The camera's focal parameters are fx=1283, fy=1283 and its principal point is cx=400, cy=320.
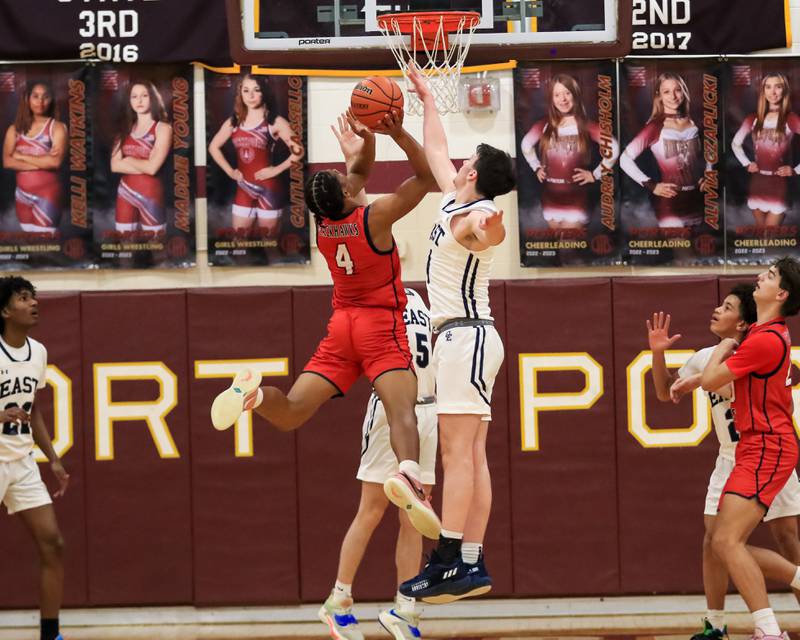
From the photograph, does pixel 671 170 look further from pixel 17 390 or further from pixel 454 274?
pixel 17 390

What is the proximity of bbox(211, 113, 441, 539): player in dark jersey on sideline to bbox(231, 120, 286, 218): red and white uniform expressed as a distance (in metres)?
2.42

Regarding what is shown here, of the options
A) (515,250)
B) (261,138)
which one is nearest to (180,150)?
(261,138)

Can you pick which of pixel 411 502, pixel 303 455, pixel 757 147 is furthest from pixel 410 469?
pixel 757 147

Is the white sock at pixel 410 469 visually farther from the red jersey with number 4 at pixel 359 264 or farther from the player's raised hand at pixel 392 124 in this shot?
the player's raised hand at pixel 392 124

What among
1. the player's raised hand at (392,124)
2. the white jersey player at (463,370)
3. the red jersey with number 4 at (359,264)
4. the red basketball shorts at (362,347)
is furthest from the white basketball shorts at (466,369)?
the player's raised hand at (392,124)

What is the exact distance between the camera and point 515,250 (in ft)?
30.2

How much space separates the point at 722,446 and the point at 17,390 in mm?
4400

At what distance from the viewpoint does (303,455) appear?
899 cm

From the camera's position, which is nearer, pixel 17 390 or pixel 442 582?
pixel 442 582

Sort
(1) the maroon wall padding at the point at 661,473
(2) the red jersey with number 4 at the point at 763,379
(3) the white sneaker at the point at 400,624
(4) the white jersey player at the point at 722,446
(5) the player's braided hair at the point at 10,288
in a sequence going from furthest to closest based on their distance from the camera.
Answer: (1) the maroon wall padding at the point at 661,473 → (5) the player's braided hair at the point at 10,288 → (4) the white jersey player at the point at 722,446 → (3) the white sneaker at the point at 400,624 → (2) the red jersey with number 4 at the point at 763,379

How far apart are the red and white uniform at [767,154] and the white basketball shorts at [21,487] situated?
523cm

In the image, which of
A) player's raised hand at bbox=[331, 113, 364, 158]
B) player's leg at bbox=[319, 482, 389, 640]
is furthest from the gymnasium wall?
player's raised hand at bbox=[331, 113, 364, 158]

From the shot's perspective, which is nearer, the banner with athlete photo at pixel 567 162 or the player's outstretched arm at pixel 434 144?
the player's outstretched arm at pixel 434 144

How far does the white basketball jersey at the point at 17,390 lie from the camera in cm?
800
